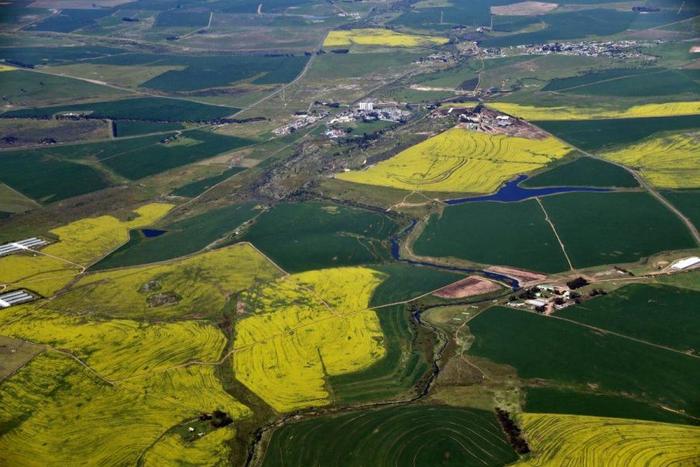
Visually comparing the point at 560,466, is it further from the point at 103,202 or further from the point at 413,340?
the point at 103,202

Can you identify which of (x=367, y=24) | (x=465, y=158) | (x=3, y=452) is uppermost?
(x=367, y=24)

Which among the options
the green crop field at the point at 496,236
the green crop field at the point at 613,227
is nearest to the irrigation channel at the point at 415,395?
the green crop field at the point at 496,236

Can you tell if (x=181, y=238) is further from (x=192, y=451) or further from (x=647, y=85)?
(x=647, y=85)

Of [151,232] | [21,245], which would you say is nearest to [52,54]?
[21,245]

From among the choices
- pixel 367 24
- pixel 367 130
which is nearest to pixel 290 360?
pixel 367 130

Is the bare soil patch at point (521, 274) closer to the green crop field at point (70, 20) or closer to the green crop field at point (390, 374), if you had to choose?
the green crop field at point (390, 374)

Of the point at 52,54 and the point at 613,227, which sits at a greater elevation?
the point at 52,54
